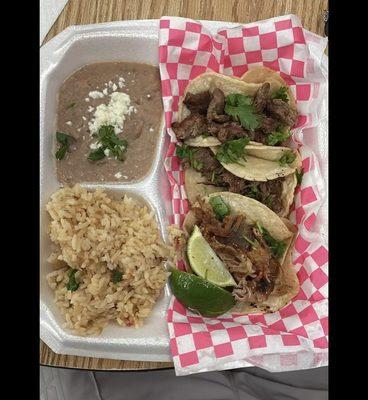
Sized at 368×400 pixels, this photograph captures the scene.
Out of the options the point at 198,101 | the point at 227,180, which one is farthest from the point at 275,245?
the point at 198,101

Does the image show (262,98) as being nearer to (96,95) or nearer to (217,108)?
(217,108)

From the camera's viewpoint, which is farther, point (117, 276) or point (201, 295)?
point (117, 276)

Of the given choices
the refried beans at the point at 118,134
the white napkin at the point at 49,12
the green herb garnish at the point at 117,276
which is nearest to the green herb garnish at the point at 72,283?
the green herb garnish at the point at 117,276

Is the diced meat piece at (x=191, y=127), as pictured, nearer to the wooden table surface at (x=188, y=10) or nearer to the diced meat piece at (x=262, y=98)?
the diced meat piece at (x=262, y=98)

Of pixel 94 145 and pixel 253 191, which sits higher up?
pixel 94 145

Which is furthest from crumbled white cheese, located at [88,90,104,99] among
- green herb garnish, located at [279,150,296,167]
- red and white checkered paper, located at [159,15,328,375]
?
green herb garnish, located at [279,150,296,167]
